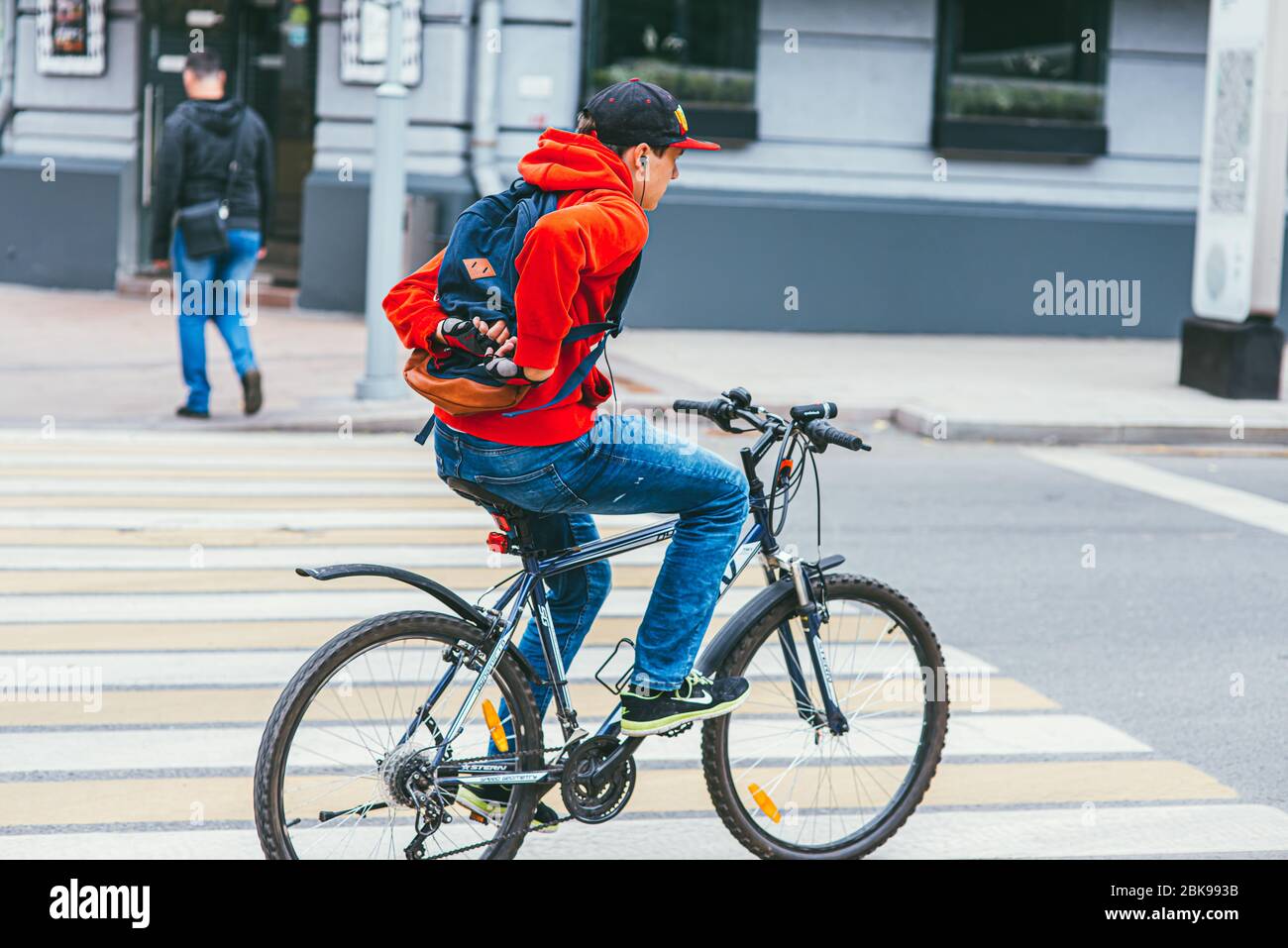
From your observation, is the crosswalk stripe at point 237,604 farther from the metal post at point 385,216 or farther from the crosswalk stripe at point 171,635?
the metal post at point 385,216

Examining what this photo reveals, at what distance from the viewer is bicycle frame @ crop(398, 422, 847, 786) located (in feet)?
12.6

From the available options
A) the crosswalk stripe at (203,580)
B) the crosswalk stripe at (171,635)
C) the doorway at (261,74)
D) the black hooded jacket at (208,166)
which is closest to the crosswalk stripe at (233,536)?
the crosswalk stripe at (203,580)

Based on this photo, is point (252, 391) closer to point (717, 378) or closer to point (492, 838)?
point (717, 378)

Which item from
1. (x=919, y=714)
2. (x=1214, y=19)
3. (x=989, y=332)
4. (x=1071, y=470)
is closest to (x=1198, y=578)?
(x=1071, y=470)

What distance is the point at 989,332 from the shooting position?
56.3 ft

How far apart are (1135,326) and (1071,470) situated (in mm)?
7310

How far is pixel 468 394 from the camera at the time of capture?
3.73 meters

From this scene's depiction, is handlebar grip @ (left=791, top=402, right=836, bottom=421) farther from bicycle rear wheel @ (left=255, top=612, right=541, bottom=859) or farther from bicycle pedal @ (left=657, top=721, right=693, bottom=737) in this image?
bicycle rear wheel @ (left=255, top=612, right=541, bottom=859)

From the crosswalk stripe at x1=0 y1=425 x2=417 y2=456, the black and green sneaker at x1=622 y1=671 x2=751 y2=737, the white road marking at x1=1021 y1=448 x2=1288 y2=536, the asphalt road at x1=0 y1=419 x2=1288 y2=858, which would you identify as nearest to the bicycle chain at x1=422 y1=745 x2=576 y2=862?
the black and green sneaker at x1=622 y1=671 x2=751 y2=737

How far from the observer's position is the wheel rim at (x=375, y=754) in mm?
3729

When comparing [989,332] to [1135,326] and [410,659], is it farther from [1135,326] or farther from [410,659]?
[410,659]

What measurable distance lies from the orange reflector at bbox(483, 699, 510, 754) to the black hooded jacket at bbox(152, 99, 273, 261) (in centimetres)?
738

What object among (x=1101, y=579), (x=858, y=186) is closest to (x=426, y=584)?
(x=1101, y=579)

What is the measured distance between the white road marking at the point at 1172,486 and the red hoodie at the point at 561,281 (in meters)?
6.02
